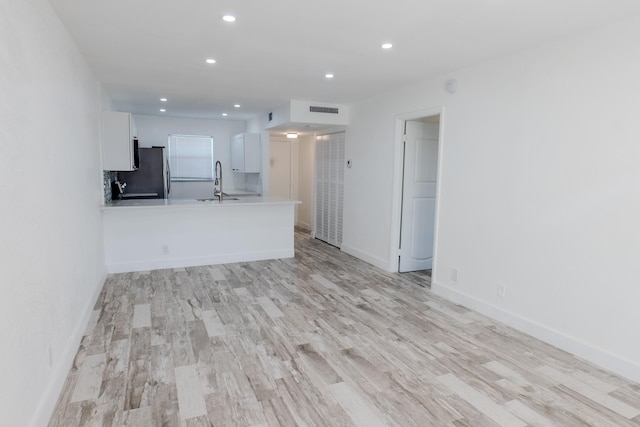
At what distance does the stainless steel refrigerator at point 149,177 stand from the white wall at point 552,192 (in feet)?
15.0

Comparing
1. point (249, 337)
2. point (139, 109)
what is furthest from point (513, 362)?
point (139, 109)

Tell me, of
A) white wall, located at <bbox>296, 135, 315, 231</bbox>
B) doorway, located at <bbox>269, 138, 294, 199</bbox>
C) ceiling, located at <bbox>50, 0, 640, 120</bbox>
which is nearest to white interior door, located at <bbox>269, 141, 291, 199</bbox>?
doorway, located at <bbox>269, 138, 294, 199</bbox>

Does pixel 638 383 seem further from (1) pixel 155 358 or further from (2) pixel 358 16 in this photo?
(1) pixel 155 358

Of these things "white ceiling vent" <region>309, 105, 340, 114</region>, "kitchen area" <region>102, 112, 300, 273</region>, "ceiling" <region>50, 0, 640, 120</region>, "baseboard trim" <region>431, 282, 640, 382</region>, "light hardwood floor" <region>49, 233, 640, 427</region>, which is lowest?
"light hardwood floor" <region>49, 233, 640, 427</region>

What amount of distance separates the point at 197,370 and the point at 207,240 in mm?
2908

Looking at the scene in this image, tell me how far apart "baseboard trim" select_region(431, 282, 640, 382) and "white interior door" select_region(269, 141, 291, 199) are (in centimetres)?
505

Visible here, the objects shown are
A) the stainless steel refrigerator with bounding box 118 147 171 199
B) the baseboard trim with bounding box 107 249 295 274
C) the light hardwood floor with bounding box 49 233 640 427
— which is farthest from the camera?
the stainless steel refrigerator with bounding box 118 147 171 199

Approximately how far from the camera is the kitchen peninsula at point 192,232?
482 cm

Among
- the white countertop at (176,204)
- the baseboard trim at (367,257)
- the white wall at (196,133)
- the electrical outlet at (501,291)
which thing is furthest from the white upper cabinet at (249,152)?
the electrical outlet at (501,291)

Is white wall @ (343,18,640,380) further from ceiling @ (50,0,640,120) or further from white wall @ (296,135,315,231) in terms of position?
white wall @ (296,135,315,231)

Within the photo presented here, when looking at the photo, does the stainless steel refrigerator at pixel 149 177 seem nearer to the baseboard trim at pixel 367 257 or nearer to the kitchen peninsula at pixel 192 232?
the kitchen peninsula at pixel 192 232

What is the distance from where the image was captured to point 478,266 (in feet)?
12.2

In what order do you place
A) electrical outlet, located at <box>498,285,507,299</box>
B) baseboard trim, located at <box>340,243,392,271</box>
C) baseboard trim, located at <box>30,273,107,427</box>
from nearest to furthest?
1. baseboard trim, located at <box>30,273,107,427</box>
2. electrical outlet, located at <box>498,285,507,299</box>
3. baseboard trim, located at <box>340,243,392,271</box>

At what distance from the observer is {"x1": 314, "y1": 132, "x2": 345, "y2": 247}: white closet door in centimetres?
638
